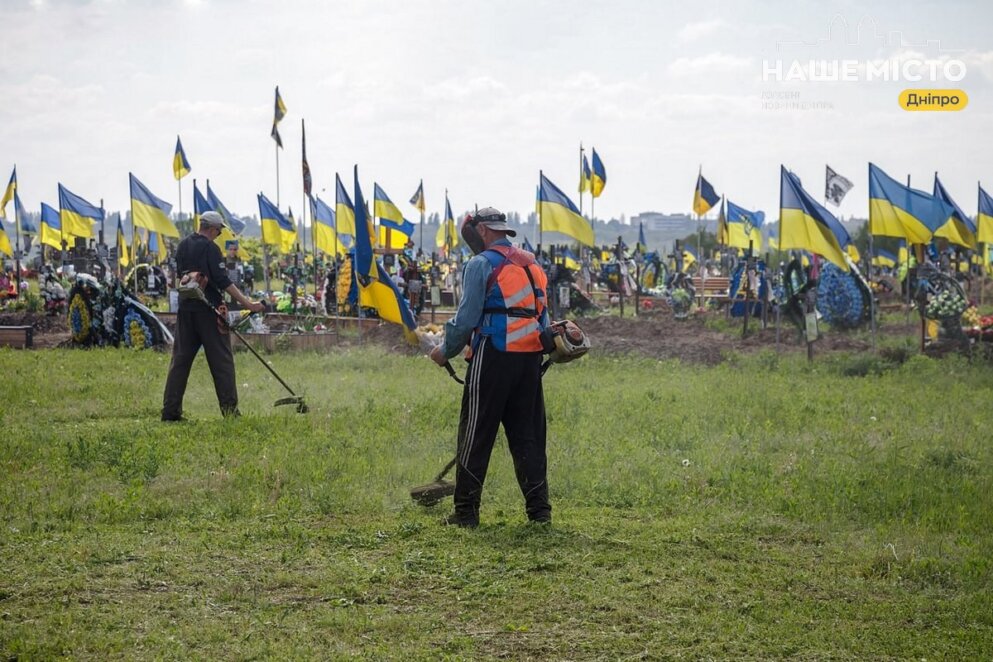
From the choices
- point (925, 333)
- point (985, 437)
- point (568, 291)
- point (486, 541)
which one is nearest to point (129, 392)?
point (486, 541)

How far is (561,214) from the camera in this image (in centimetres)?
2580

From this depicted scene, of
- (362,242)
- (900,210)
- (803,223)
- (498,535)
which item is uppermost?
(900,210)

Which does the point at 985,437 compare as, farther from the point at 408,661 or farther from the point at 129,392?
the point at 129,392

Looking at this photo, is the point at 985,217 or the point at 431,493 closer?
the point at 431,493

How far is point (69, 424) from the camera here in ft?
33.7

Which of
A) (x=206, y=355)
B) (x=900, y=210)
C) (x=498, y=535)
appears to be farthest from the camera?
(x=900, y=210)

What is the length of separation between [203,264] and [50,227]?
37.6 meters

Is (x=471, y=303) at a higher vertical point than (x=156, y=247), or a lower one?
lower

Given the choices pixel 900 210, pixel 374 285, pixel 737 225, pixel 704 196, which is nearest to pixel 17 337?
pixel 374 285

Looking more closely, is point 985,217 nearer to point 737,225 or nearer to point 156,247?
point 737,225

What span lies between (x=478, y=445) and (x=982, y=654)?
3.03m

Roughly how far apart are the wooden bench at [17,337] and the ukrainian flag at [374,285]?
7.85 m

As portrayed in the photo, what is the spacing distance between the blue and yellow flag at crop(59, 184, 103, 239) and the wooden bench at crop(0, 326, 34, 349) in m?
17.2

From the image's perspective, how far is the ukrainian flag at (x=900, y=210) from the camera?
21.7 meters
